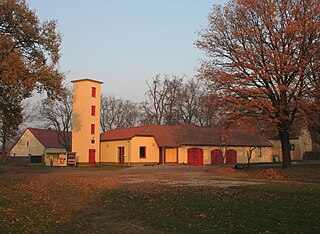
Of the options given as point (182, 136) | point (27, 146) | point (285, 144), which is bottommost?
point (285, 144)

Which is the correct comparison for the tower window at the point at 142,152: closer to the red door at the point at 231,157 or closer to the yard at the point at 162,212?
the red door at the point at 231,157

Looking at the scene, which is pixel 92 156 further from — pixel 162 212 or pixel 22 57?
pixel 162 212

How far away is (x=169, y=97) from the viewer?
214 ft

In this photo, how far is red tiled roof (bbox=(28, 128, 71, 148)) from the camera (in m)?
66.3

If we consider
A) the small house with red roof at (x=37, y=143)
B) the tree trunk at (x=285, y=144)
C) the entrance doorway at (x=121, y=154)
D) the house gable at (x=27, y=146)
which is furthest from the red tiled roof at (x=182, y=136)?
the house gable at (x=27, y=146)

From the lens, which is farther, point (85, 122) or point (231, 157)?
point (231, 157)

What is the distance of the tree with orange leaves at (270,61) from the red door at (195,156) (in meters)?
21.0

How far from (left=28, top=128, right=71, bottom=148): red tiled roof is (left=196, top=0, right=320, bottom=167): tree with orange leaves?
46360 millimetres

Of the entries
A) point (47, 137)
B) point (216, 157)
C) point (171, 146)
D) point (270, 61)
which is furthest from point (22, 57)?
point (47, 137)

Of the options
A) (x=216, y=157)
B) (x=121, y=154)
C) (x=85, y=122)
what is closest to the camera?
(x=121, y=154)

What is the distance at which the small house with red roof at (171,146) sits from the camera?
45625mm

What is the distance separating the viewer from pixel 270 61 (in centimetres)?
2467

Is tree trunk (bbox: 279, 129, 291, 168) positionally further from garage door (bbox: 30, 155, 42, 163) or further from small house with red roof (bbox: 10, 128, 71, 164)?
small house with red roof (bbox: 10, 128, 71, 164)

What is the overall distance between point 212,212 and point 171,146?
115 feet
